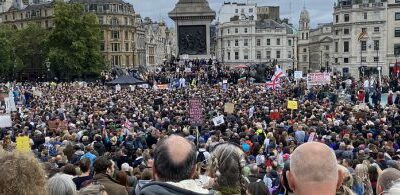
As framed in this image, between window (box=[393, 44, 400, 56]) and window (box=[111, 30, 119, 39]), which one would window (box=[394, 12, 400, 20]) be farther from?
window (box=[111, 30, 119, 39])

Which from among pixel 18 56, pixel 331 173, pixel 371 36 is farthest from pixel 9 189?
pixel 18 56

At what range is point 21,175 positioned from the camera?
394cm

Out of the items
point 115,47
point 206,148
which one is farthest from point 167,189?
point 115,47

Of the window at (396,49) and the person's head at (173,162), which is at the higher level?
the window at (396,49)

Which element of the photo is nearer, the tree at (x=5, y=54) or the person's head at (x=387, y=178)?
the person's head at (x=387, y=178)

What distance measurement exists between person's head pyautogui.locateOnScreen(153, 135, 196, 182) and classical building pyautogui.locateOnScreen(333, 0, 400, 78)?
85.4 m

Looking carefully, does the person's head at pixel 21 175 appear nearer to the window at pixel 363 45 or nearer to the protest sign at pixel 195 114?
the protest sign at pixel 195 114

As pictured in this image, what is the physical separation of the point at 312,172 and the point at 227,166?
2832 millimetres

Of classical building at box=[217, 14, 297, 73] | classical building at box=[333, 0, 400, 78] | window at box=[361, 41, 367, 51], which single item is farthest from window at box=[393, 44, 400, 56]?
classical building at box=[217, 14, 297, 73]

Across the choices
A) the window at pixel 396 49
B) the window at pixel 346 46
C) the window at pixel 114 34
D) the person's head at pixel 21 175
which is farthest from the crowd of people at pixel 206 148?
the window at pixel 114 34

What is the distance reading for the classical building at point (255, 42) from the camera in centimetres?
11925

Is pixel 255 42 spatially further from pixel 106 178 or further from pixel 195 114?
pixel 106 178

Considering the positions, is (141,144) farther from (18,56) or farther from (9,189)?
(18,56)

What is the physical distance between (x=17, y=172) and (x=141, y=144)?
1407cm
